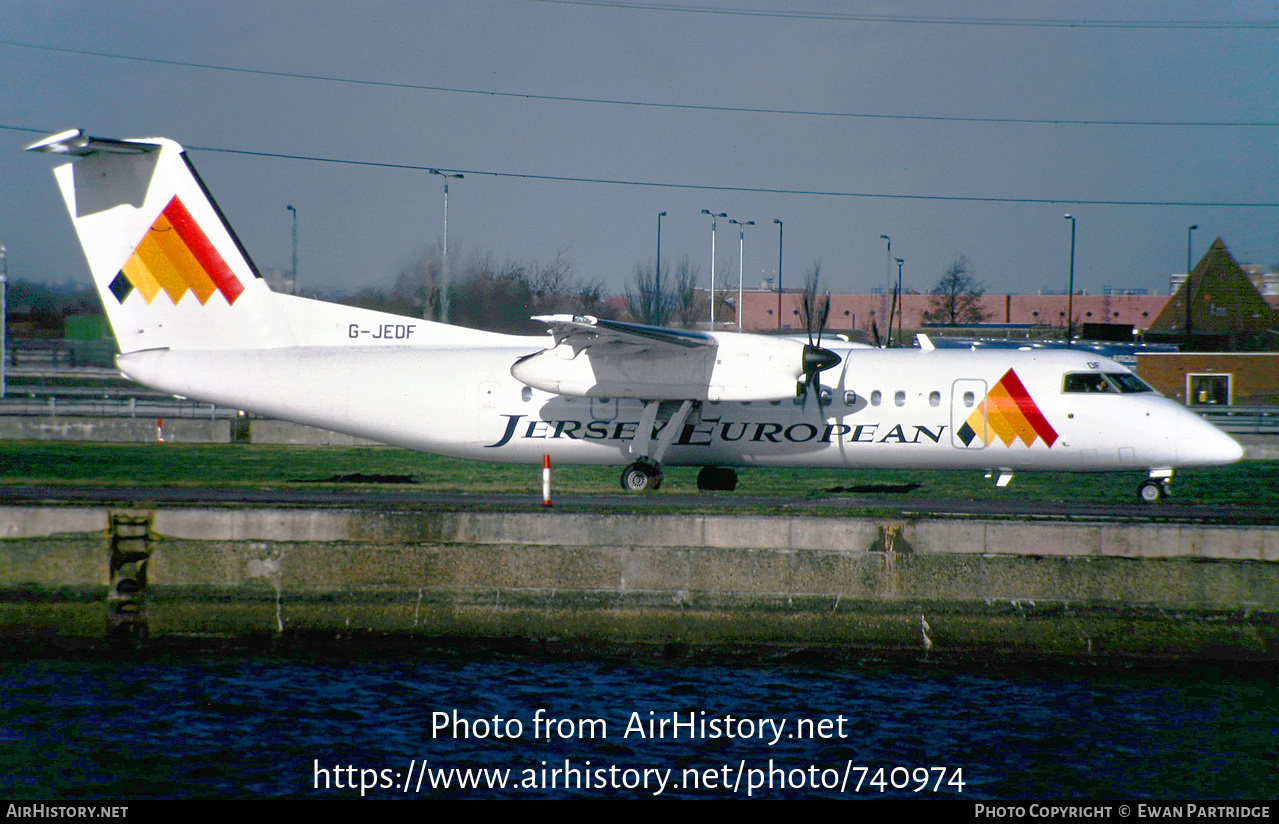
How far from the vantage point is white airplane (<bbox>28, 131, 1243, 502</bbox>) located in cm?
2030

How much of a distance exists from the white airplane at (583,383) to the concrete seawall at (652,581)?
5.63 m

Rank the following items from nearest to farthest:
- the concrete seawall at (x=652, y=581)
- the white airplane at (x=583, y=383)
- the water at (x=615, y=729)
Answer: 1. the water at (x=615, y=729)
2. the concrete seawall at (x=652, y=581)
3. the white airplane at (x=583, y=383)

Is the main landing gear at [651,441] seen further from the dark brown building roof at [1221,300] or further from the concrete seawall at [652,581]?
the dark brown building roof at [1221,300]

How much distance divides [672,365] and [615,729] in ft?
32.3

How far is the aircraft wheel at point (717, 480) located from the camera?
22312 mm

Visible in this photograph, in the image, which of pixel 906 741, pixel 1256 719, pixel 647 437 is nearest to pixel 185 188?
pixel 647 437

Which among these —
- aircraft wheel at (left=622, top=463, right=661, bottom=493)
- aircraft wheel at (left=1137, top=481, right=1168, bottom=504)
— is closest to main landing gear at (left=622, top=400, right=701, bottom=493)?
aircraft wheel at (left=622, top=463, right=661, bottom=493)

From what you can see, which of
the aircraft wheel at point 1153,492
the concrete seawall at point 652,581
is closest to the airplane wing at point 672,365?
the concrete seawall at point 652,581

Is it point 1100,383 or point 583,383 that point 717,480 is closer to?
point 583,383

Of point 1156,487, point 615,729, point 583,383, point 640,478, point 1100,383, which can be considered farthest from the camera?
A: point 640,478

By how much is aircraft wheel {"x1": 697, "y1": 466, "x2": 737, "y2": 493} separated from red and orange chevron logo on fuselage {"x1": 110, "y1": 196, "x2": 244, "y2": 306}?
9.99 meters

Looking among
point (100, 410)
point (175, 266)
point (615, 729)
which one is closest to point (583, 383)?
point (175, 266)

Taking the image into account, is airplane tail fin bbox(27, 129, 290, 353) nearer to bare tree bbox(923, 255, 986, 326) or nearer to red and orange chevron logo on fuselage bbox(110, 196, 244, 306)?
red and orange chevron logo on fuselage bbox(110, 196, 244, 306)

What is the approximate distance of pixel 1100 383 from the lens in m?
20.9
